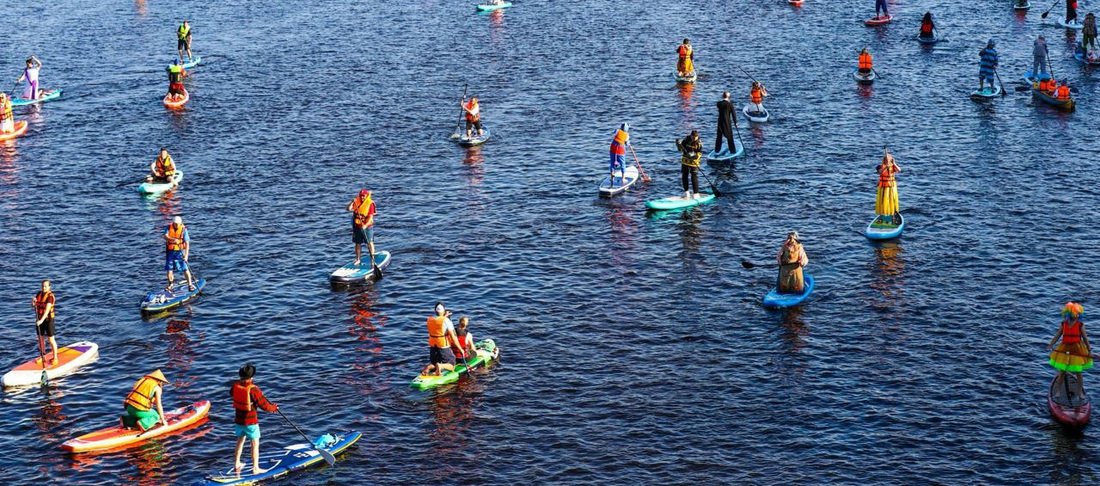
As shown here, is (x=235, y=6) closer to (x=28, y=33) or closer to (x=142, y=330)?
(x=28, y=33)

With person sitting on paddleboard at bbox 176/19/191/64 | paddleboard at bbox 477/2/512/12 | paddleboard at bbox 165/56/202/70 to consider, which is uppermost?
paddleboard at bbox 477/2/512/12

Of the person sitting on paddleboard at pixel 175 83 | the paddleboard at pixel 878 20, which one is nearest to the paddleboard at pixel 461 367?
the person sitting on paddleboard at pixel 175 83

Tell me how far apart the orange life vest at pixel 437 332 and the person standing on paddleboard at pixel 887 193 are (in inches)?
875

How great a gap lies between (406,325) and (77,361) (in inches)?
459

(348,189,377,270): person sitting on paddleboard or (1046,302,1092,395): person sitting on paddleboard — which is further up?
(348,189,377,270): person sitting on paddleboard

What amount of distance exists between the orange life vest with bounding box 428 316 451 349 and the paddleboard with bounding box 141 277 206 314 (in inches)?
514

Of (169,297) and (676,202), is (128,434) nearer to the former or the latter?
(169,297)

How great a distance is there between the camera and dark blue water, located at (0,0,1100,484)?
1571 inches

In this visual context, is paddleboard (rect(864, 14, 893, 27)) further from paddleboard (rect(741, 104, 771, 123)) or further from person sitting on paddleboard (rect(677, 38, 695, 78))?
paddleboard (rect(741, 104, 771, 123))

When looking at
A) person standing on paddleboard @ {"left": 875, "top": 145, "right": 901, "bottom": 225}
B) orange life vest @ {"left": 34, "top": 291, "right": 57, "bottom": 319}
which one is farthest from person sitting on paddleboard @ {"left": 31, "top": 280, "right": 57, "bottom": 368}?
person standing on paddleboard @ {"left": 875, "top": 145, "right": 901, "bottom": 225}

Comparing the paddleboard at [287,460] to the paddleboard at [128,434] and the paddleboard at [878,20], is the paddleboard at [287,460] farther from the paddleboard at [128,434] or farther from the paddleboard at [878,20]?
the paddleboard at [878,20]

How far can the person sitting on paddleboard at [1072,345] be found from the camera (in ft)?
125

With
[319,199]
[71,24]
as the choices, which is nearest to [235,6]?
[71,24]

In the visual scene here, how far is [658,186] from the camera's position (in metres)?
64.4
